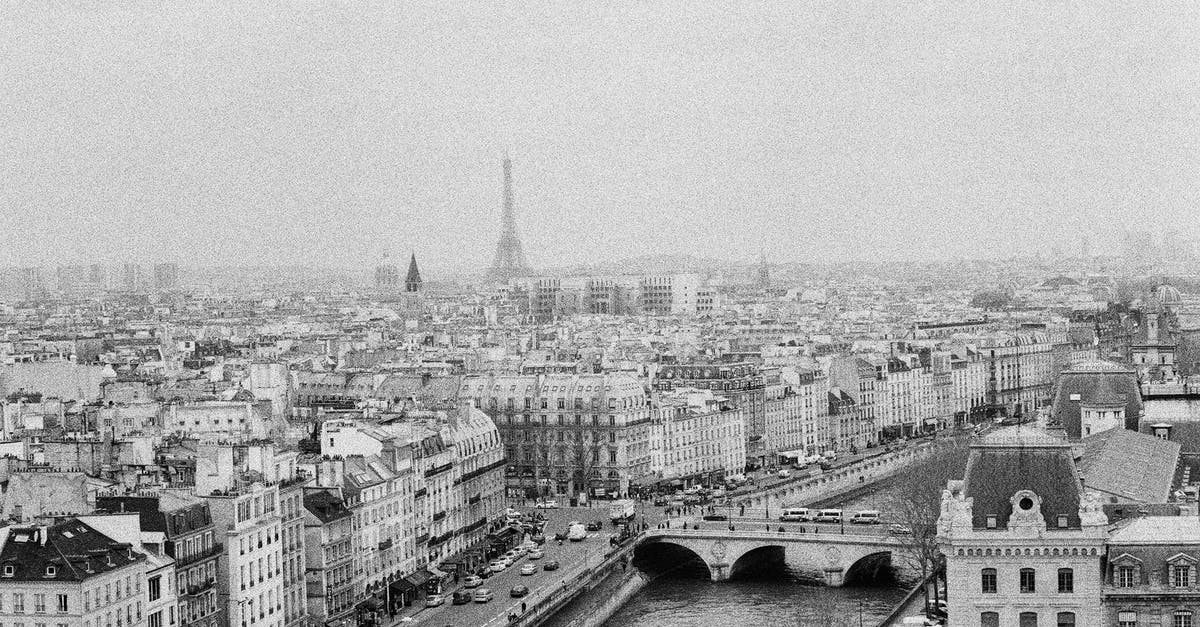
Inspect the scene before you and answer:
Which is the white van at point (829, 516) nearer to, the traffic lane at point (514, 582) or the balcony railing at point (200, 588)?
the traffic lane at point (514, 582)

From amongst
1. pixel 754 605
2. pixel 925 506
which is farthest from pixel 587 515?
pixel 925 506

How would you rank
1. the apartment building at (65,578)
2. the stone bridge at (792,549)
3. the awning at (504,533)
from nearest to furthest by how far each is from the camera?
the apartment building at (65,578), the stone bridge at (792,549), the awning at (504,533)

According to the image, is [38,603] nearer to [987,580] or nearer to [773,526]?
[987,580]

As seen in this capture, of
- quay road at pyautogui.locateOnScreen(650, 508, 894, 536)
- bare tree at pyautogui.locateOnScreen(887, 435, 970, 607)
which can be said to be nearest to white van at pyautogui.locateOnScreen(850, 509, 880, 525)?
quay road at pyautogui.locateOnScreen(650, 508, 894, 536)

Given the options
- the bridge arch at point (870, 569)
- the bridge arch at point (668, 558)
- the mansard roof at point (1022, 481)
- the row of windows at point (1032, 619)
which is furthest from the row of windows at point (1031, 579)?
the bridge arch at point (668, 558)

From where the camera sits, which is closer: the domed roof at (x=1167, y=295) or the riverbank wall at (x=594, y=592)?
the riverbank wall at (x=594, y=592)

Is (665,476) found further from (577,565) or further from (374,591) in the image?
(374,591)
